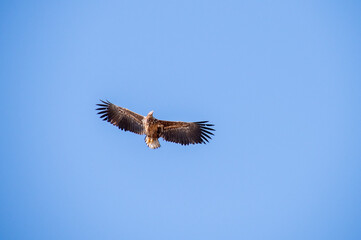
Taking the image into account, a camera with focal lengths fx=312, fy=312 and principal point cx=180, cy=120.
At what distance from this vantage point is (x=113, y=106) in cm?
1204

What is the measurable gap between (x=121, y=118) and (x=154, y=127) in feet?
4.72

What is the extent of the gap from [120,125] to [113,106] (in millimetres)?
781

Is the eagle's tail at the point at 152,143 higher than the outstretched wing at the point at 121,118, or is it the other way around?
the outstretched wing at the point at 121,118

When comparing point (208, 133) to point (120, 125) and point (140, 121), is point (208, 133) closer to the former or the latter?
point (140, 121)

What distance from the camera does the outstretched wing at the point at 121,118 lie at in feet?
39.4

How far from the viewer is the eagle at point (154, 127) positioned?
1158 centimetres

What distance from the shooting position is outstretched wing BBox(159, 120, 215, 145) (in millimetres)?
11578

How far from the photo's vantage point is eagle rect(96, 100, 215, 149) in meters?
11.6

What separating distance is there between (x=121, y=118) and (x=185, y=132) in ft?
8.38

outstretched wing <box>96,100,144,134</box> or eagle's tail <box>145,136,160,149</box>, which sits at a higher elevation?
outstretched wing <box>96,100,144,134</box>

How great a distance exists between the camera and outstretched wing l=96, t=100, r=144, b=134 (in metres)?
12.0

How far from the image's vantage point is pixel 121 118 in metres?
12.1

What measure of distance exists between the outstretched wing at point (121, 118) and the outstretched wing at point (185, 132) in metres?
0.98

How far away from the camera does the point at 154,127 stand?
459 inches
